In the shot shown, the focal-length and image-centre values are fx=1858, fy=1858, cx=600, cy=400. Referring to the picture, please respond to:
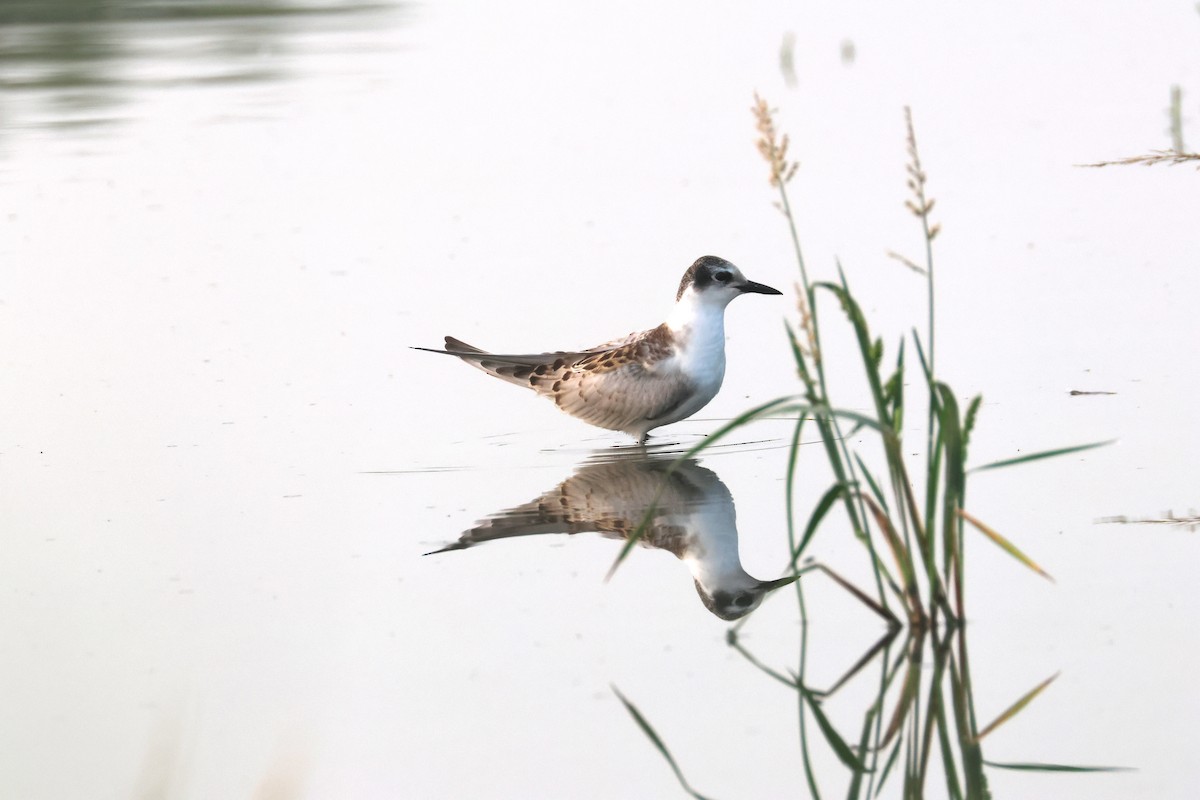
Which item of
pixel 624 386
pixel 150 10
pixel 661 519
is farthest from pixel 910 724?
pixel 150 10

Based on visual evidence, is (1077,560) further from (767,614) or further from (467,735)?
(467,735)

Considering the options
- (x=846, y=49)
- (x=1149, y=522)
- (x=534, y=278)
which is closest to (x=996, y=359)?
(x=1149, y=522)

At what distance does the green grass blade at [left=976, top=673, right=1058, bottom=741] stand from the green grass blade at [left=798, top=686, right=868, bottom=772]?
30 centimetres

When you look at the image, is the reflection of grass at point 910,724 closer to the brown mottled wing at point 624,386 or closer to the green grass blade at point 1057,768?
the green grass blade at point 1057,768

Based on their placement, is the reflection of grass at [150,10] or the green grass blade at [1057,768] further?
the reflection of grass at [150,10]

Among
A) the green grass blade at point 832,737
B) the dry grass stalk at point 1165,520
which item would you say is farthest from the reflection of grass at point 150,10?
the green grass blade at point 832,737

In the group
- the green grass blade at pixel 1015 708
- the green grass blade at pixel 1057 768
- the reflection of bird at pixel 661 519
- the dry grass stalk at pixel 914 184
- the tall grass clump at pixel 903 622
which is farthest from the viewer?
the reflection of bird at pixel 661 519

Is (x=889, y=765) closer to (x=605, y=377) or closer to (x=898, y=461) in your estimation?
(x=898, y=461)

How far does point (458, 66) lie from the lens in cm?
1620

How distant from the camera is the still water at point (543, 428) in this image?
4.50m

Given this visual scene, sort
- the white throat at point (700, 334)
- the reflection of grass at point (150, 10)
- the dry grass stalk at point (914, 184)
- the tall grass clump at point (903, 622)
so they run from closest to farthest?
1. the tall grass clump at point (903, 622)
2. the dry grass stalk at point (914, 184)
3. the white throat at point (700, 334)
4. the reflection of grass at point (150, 10)

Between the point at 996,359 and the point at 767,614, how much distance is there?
2.91 meters

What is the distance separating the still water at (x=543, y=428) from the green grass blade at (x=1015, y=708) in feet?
0.09

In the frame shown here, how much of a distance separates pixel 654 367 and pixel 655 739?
3.07m
